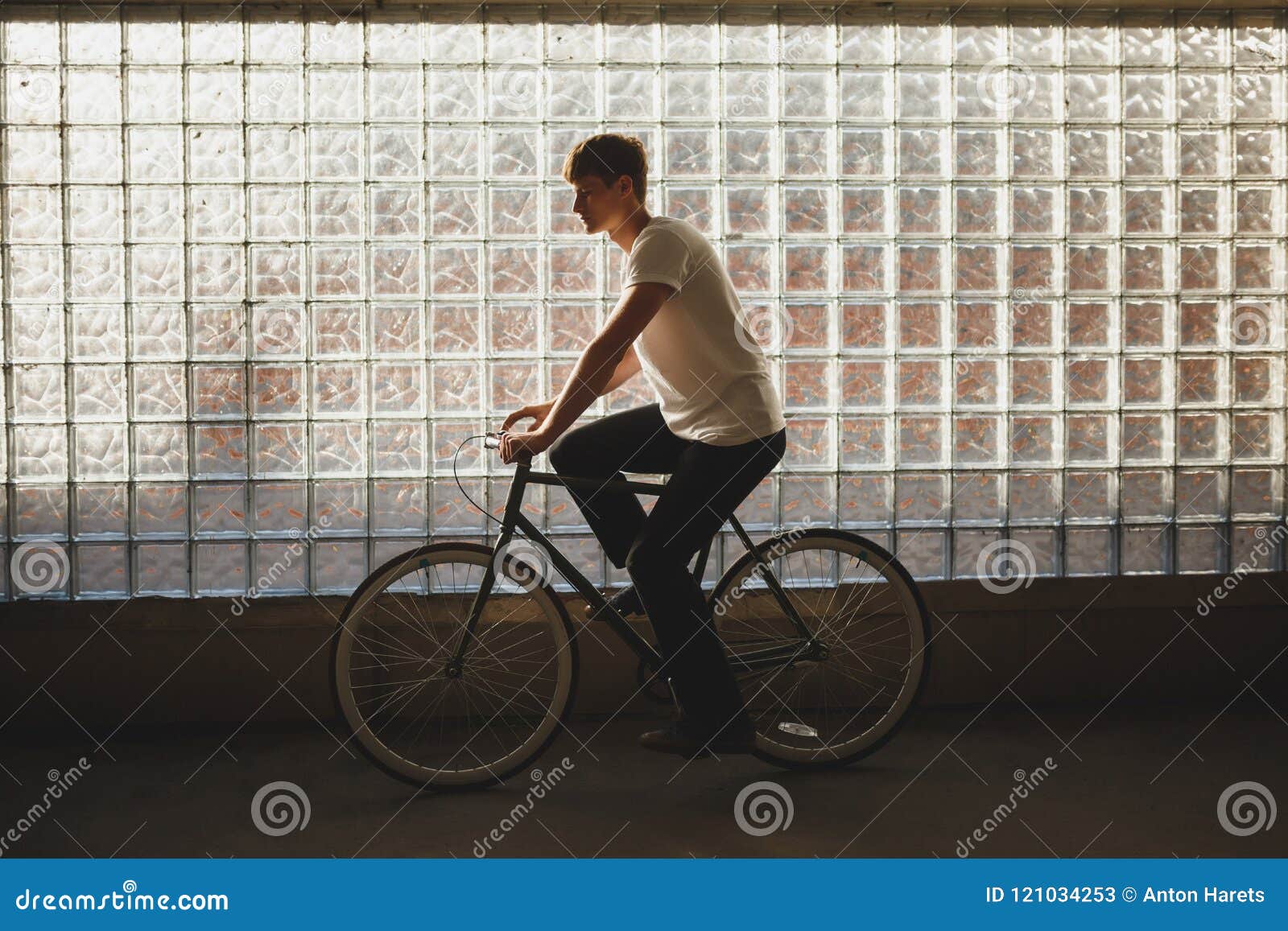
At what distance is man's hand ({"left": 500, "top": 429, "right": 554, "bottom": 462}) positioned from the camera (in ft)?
7.84

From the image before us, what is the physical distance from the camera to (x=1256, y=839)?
224 cm

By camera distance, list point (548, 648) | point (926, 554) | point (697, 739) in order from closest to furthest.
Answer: point (697, 739), point (548, 648), point (926, 554)

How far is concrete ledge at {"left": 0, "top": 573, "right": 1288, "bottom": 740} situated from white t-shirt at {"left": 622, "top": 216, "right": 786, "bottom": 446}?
0.86 metres

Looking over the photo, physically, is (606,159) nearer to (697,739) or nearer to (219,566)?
(697,739)

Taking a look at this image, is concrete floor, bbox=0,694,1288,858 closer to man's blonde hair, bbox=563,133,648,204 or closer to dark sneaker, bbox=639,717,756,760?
dark sneaker, bbox=639,717,756,760

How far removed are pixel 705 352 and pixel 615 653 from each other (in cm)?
106

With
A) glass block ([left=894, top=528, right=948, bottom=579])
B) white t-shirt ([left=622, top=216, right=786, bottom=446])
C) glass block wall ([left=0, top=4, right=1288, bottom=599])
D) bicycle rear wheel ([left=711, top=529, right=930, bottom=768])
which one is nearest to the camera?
white t-shirt ([left=622, top=216, right=786, bottom=446])

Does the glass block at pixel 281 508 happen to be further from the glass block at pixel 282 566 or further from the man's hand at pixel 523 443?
the man's hand at pixel 523 443

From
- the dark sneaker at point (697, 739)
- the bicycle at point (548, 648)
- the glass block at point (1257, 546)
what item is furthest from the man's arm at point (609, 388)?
the glass block at point (1257, 546)

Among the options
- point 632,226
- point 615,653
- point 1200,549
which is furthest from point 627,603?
point 1200,549

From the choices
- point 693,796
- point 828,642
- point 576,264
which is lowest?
point 693,796

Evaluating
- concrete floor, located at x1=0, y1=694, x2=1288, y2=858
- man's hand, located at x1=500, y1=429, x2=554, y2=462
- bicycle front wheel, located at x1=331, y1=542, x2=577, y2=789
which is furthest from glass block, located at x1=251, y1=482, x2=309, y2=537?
man's hand, located at x1=500, y1=429, x2=554, y2=462

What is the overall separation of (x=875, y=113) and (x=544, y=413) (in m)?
1.35

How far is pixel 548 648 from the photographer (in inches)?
117
